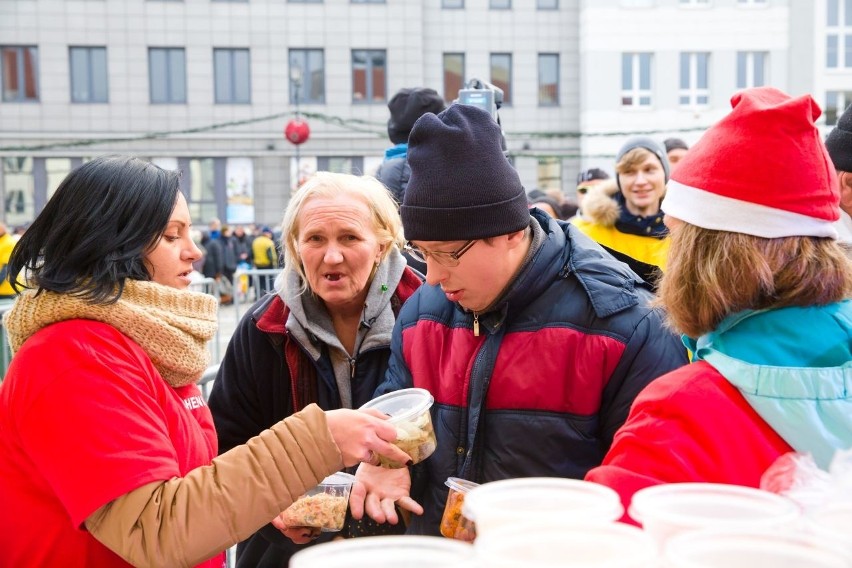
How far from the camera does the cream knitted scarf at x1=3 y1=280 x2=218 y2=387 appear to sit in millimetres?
1979

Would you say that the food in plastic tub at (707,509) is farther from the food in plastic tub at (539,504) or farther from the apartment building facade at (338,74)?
the apartment building facade at (338,74)

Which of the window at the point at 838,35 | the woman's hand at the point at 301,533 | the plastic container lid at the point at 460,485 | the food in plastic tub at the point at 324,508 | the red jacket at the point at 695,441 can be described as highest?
the window at the point at 838,35

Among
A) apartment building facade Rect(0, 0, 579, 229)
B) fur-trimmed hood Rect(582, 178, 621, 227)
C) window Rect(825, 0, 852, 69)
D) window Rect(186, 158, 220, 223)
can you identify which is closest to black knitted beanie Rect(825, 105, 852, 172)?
fur-trimmed hood Rect(582, 178, 621, 227)

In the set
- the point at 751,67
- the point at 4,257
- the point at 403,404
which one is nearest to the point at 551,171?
the point at 751,67

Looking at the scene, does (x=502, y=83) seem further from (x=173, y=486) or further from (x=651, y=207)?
(x=173, y=486)

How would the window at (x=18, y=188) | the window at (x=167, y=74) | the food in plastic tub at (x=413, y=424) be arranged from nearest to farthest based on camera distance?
the food in plastic tub at (x=413, y=424) → the window at (x=18, y=188) → the window at (x=167, y=74)

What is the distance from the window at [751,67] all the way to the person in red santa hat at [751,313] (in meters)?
31.4

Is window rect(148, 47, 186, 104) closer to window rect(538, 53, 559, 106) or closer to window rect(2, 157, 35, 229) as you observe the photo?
window rect(2, 157, 35, 229)

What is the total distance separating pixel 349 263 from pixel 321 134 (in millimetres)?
27880

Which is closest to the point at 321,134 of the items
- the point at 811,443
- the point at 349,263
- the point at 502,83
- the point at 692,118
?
the point at 502,83

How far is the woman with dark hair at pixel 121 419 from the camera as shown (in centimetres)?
180

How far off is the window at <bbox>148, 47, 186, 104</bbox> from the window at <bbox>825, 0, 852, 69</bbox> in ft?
78.9

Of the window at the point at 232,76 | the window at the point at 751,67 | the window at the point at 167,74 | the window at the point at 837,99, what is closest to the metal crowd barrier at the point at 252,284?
the window at the point at 232,76

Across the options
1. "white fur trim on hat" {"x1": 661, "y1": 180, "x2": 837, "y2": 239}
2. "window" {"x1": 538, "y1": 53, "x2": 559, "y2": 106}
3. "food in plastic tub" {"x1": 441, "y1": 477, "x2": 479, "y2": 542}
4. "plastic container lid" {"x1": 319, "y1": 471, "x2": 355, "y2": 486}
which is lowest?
"plastic container lid" {"x1": 319, "y1": 471, "x2": 355, "y2": 486}
